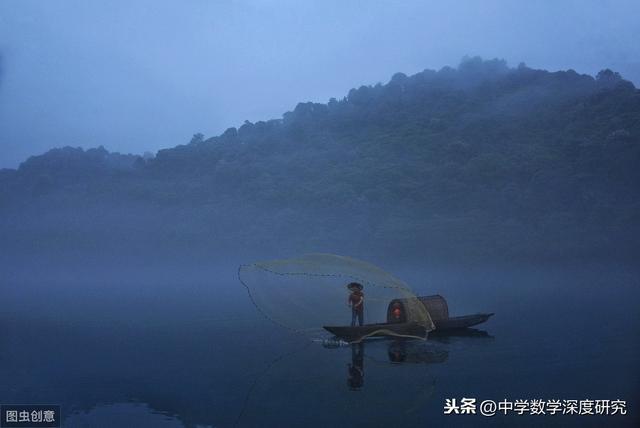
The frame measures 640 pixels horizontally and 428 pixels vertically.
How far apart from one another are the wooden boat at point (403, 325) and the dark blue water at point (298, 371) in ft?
1.59

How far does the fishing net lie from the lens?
18109mm

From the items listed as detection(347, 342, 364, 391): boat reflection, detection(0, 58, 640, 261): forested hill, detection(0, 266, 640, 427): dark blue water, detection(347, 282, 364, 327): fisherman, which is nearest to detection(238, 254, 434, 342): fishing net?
detection(347, 282, 364, 327): fisherman

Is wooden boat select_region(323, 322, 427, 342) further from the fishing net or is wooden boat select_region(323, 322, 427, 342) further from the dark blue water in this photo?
the dark blue water

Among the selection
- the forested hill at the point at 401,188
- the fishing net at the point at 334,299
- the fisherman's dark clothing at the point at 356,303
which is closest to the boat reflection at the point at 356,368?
the fishing net at the point at 334,299

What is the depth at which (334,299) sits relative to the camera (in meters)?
28.4

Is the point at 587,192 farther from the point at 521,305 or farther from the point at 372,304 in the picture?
the point at 372,304

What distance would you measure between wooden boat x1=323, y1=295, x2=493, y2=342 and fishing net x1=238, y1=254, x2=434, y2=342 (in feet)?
0.11

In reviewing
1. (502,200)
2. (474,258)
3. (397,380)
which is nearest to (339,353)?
(397,380)

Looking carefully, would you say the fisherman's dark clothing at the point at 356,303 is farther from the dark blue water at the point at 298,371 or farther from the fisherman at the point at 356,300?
the dark blue water at the point at 298,371

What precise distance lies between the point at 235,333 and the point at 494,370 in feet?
40.1

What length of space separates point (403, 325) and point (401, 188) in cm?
7847

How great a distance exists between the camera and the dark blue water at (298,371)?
39.2ft

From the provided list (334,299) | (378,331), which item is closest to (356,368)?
(378,331)

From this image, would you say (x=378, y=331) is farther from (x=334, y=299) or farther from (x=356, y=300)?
(x=334, y=299)
